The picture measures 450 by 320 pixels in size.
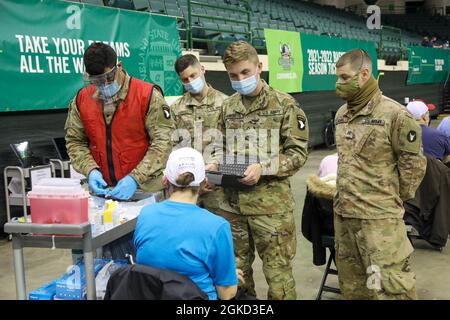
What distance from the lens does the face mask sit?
8.44 ft

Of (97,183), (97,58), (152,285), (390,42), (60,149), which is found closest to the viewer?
(152,285)

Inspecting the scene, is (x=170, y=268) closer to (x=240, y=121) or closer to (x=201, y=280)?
(x=201, y=280)

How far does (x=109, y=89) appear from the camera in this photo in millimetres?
2646

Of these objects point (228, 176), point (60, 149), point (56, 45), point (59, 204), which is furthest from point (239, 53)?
point (60, 149)

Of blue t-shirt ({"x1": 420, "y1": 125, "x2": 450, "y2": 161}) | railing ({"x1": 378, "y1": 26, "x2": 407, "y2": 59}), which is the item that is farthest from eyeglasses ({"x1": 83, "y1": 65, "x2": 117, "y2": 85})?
railing ({"x1": 378, "y1": 26, "x2": 407, "y2": 59})

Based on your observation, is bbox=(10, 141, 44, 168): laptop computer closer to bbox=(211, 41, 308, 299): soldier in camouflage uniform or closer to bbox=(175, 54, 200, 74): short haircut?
bbox=(175, 54, 200, 74): short haircut

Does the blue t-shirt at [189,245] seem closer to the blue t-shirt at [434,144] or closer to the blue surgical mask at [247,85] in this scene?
the blue surgical mask at [247,85]

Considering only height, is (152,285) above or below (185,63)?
below

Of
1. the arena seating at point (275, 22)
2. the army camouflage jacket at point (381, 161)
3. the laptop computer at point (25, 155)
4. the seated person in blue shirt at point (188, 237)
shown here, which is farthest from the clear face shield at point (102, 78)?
the arena seating at point (275, 22)

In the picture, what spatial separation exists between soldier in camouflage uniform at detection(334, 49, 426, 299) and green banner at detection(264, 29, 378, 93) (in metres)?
6.08

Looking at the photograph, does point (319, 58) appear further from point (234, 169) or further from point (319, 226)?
point (234, 169)

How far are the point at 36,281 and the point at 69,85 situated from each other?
7.60 ft

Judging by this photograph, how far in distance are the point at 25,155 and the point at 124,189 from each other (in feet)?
9.64
